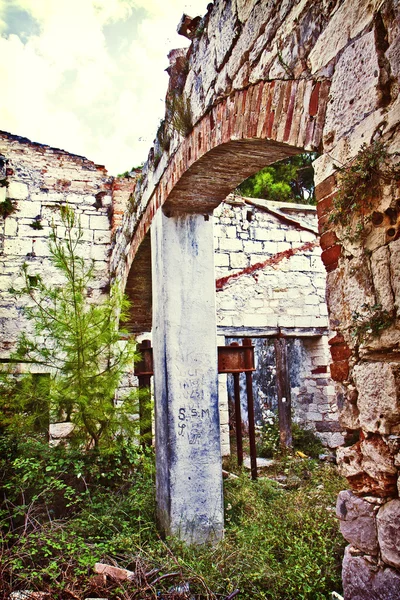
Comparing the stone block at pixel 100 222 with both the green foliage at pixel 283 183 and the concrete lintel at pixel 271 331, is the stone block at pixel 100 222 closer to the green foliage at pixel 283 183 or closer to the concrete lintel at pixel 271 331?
the concrete lintel at pixel 271 331

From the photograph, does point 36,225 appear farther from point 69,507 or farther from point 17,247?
point 69,507

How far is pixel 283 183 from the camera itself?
463 inches

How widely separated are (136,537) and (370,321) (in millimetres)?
2641

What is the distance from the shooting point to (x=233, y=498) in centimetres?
436

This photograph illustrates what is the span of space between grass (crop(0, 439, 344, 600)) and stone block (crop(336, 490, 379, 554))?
46.5 inches

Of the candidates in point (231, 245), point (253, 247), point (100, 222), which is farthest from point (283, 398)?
point (100, 222)

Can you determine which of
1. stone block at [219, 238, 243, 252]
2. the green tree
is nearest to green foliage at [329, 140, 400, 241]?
the green tree

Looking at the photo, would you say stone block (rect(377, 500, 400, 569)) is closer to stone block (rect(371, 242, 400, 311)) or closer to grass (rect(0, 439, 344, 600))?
stone block (rect(371, 242, 400, 311))

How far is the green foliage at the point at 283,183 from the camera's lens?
11.6 m

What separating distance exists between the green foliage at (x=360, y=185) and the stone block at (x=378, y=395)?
19.4 inches

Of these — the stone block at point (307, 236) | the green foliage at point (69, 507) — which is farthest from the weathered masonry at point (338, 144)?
the stone block at point (307, 236)

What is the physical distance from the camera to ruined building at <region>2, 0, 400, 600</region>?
5.22 ft

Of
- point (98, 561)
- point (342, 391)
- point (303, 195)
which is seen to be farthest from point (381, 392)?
point (303, 195)

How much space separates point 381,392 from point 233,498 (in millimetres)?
3202
